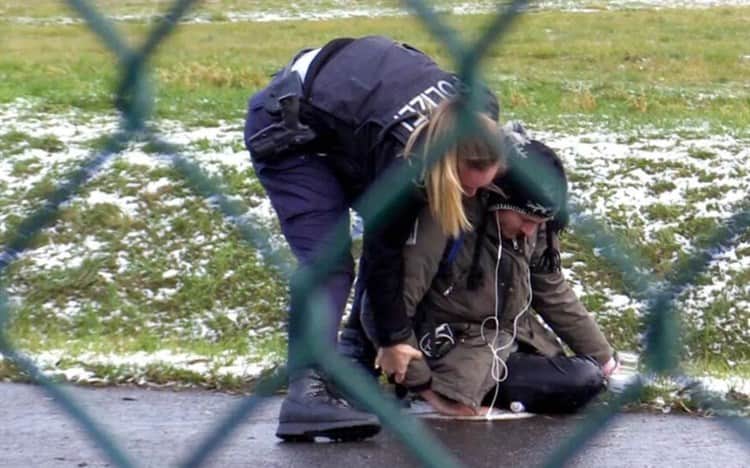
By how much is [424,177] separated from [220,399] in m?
2.77

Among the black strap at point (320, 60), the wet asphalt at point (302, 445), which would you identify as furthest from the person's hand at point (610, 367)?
the black strap at point (320, 60)

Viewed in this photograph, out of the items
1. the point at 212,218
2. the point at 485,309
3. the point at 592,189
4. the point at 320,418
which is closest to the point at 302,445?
the point at 320,418

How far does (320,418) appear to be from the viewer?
330 centimetres

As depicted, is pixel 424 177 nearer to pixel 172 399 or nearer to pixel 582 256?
pixel 172 399

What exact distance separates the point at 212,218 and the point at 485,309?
234 cm

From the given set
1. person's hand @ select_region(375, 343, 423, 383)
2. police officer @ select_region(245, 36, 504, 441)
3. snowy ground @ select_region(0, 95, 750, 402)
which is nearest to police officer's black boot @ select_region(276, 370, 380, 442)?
police officer @ select_region(245, 36, 504, 441)

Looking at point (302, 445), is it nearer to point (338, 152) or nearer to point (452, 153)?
point (338, 152)

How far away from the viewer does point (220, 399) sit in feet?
12.9

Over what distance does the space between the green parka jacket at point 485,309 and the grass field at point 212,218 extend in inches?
10.1

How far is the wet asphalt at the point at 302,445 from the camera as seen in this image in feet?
11.0

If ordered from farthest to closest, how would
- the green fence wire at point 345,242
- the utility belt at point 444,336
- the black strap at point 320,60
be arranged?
1. the utility belt at point 444,336
2. the black strap at point 320,60
3. the green fence wire at point 345,242

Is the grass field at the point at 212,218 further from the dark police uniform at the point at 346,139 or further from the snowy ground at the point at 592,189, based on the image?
the dark police uniform at the point at 346,139

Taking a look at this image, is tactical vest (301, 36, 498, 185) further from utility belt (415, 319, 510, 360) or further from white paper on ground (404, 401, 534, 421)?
white paper on ground (404, 401, 534, 421)

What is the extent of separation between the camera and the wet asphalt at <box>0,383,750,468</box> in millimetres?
3350
